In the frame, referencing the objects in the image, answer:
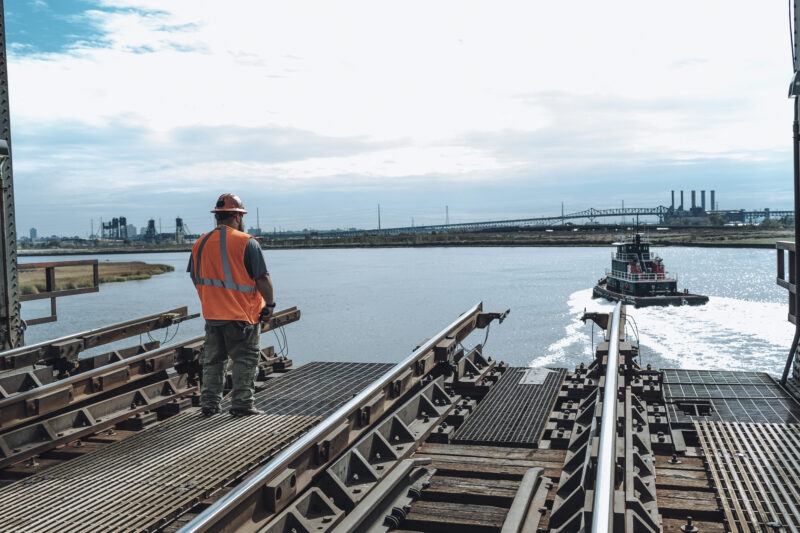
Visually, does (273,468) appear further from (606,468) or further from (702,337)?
(702,337)

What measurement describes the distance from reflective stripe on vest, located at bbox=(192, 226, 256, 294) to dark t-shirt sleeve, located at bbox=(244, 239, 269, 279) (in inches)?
6.1

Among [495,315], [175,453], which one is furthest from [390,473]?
[495,315]

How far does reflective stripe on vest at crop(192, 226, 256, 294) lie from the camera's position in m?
6.44

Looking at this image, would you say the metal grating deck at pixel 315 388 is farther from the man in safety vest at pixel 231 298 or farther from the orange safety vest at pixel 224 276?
the orange safety vest at pixel 224 276

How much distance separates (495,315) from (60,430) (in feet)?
21.8

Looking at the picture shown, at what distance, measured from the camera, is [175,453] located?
218 inches

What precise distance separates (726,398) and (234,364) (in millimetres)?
7858

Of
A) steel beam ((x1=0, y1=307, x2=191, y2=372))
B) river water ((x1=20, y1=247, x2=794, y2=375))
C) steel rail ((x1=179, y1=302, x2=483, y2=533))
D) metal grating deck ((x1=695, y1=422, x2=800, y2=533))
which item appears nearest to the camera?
steel rail ((x1=179, y1=302, x2=483, y2=533))

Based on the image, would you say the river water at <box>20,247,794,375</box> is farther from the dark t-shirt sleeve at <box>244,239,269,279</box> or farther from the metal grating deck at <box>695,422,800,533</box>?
the metal grating deck at <box>695,422,800,533</box>

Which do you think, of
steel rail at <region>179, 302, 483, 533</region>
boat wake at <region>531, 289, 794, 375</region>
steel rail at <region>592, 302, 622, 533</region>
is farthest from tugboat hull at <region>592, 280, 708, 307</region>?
steel rail at <region>179, 302, 483, 533</region>

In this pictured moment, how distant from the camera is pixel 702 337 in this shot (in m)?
31.9

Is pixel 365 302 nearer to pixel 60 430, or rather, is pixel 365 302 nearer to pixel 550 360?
pixel 550 360

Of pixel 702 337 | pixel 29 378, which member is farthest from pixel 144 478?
pixel 702 337

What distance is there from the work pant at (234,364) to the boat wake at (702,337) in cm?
1197
